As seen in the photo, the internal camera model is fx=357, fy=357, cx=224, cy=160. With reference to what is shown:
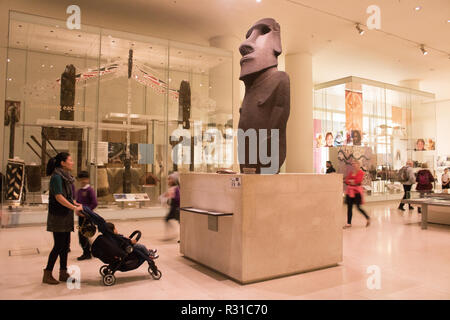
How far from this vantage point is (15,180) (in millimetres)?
8008

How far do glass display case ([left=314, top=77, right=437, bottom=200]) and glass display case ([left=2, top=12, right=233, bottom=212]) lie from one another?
505cm

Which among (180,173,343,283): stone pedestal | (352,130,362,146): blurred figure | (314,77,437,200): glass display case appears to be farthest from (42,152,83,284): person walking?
(352,130,362,146): blurred figure

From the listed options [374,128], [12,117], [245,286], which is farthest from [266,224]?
[374,128]

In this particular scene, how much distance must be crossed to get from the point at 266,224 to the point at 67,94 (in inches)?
272

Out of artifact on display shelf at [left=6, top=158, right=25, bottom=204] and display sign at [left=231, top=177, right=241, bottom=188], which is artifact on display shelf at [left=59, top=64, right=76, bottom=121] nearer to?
artifact on display shelf at [left=6, top=158, right=25, bottom=204]

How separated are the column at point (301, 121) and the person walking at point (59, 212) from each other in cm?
988

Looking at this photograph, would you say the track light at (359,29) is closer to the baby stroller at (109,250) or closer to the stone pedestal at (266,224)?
the stone pedestal at (266,224)

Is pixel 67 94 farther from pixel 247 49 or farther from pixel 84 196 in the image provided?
pixel 247 49

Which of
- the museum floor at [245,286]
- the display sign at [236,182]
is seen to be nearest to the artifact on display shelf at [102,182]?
the museum floor at [245,286]

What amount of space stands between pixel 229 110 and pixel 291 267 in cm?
712

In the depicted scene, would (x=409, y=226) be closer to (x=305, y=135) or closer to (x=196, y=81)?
(x=305, y=135)

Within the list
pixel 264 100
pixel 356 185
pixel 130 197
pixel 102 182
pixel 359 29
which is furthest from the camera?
pixel 359 29

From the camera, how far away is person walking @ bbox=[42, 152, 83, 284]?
394cm

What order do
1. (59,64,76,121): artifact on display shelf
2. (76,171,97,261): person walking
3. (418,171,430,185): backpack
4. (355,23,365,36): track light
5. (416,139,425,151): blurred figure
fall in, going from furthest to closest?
(416,139,425,151): blurred figure < (355,23,365,36): track light < (418,171,430,185): backpack < (59,64,76,121): artifact on display shelf < (76,171,97,261): person walking
